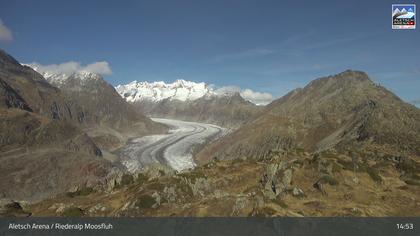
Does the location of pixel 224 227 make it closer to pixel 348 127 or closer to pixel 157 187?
pixel 157 187

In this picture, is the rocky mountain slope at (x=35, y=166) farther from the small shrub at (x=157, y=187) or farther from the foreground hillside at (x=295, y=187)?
the small shrub at (x=157, y=187)

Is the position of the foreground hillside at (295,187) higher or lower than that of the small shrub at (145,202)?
higher

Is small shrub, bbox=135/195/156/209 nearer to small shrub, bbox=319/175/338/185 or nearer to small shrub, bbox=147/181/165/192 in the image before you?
small shrub, bbox=147/181/165/192

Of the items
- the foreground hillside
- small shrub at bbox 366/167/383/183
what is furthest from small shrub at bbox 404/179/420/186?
small shrub at bbox 366/167/383/183

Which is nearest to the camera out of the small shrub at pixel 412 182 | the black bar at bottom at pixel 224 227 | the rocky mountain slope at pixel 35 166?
the black bar at bottom at pixel 224 227

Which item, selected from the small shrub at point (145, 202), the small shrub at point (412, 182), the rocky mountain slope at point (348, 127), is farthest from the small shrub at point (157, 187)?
the rocky mountain slope at point (348, 127)

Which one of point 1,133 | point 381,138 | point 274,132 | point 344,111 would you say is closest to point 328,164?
point 381,138

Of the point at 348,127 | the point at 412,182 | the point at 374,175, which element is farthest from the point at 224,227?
the point at 348,127

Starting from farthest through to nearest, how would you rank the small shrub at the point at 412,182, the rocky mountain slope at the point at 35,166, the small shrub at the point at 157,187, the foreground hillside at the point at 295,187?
the rocky mountain slope at the point at 35,166 < the small shrub at the point at 157,187 < the small shrub at the point at 412,182 < the foreground hillside at the point at 295,187
